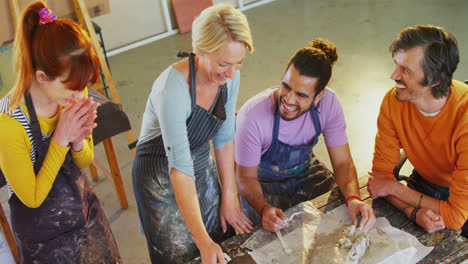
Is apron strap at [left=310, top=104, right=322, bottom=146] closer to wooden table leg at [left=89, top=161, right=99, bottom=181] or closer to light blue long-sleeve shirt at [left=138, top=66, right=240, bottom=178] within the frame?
light blue long-sleeve shirt at [left=138, top=66, right=240, bottom=178]

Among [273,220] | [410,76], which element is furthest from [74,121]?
[410,76]

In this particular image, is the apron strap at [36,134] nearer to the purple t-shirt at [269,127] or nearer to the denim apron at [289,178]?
the purple t-shirt at [269,127]

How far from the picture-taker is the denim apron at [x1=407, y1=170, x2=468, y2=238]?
90.4 inches

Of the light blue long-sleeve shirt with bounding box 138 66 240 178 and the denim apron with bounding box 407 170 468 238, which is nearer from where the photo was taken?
the light blue long-sleeve shirt with bounding box 138 66 240 178

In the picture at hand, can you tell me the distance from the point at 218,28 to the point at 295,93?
643 mm

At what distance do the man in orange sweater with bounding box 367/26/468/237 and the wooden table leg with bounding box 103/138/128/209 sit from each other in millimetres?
1902

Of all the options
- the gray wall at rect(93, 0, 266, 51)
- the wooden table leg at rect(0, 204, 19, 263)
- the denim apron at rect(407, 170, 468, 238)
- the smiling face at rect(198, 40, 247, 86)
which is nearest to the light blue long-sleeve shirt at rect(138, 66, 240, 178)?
the smiling face at rect(198, 40, 247, 86)

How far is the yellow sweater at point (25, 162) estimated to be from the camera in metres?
1.70

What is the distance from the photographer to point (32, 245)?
1.95 m

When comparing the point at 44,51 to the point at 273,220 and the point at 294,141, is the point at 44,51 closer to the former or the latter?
the point at 273,220

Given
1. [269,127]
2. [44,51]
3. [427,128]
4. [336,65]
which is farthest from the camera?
[336,65]

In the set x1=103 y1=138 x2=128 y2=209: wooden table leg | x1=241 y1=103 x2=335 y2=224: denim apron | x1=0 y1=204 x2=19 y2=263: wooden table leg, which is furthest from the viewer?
x1=103 y1=138 x2=128 y2=209: wooden table leg

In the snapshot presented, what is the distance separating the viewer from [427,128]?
215 cm

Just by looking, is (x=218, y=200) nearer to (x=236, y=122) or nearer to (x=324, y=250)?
(x=236, y=122)
